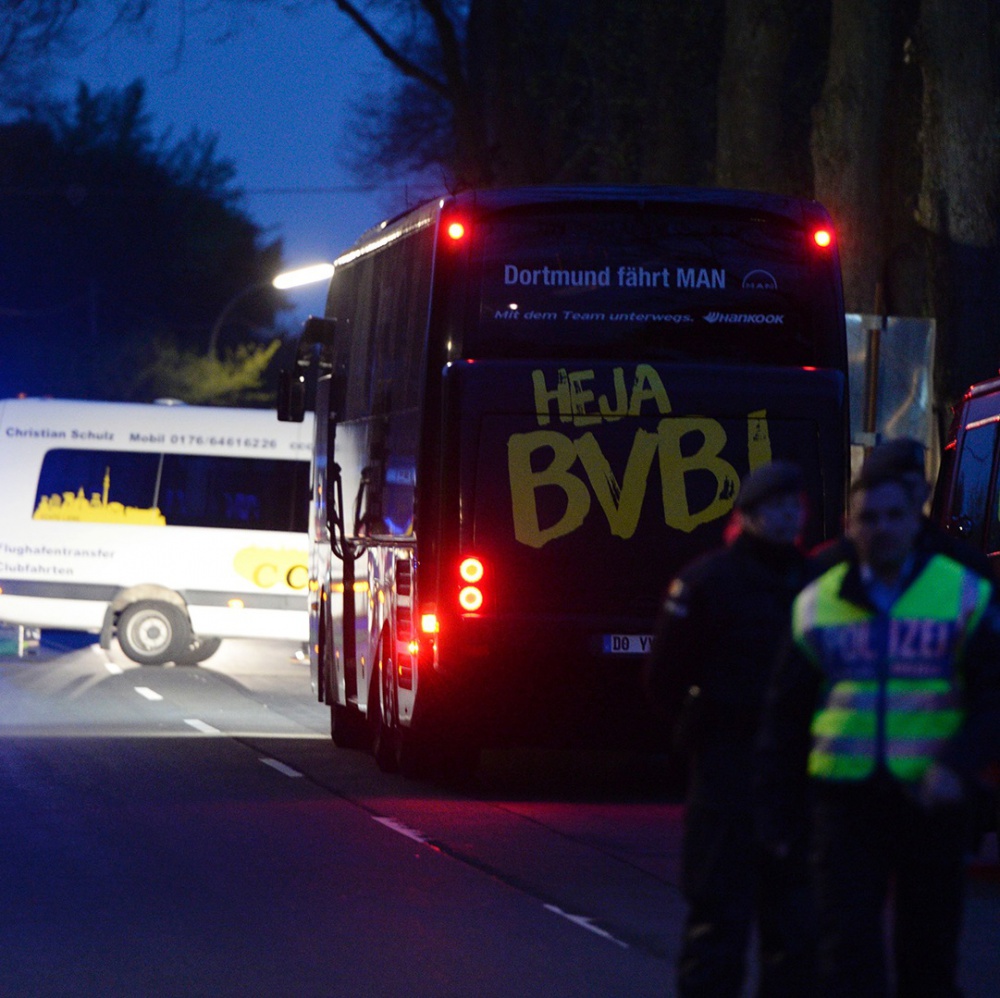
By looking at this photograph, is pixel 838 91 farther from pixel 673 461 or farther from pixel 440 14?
pixel 440 14

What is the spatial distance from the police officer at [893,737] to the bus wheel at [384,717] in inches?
405

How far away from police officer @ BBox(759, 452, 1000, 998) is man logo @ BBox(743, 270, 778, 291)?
9.33 meters

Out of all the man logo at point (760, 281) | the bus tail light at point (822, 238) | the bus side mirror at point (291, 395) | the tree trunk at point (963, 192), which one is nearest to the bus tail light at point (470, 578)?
the man logo at point (760, 281)

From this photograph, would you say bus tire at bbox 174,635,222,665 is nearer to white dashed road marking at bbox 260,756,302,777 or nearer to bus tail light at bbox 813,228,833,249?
white dashed road marking at bbox 260,756,302,777

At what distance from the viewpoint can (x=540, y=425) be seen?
14906mm

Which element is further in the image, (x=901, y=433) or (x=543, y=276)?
(x=901, y=433)

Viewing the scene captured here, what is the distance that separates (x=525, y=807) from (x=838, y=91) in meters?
11.3

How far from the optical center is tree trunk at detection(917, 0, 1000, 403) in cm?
2242

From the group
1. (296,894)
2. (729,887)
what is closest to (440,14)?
(296,894)

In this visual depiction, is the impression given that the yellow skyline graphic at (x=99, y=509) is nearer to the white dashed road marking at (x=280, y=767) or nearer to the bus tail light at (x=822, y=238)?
the white dashed road marking at (x=280, y=767)

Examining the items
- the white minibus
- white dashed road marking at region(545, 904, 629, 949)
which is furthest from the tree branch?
white dashed road marking at region(545, 904, 629, 949)

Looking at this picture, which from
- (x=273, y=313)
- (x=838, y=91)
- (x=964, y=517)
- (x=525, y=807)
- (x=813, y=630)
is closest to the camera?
(x=813, y=630)

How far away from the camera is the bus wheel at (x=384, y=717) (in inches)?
645

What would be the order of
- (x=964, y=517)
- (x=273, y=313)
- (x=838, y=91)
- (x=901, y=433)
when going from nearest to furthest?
(x=964, y=517)
(x=901, y=433)
(x=838, y=91)
(x=273, y=313)
